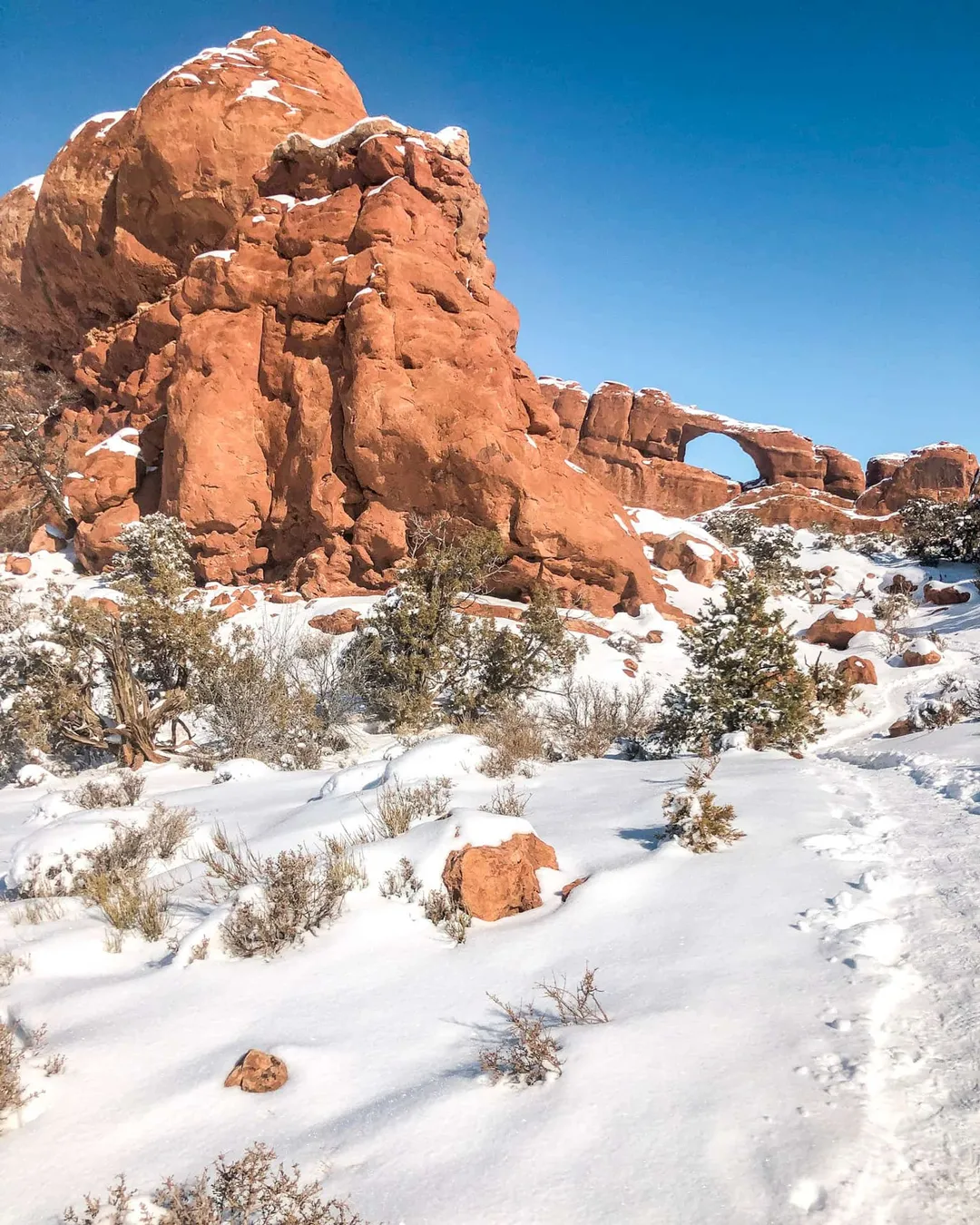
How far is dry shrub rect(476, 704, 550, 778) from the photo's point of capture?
20.1 feet

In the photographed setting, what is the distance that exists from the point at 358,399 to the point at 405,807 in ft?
42.8

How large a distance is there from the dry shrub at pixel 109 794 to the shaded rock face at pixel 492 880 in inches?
153

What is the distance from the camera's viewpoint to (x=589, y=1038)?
210 cm

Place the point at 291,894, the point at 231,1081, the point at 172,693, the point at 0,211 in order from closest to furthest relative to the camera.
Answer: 1. the point at 231,1081
2. the point at 291,894
3. the point at 172,693
4. the point at 0,211

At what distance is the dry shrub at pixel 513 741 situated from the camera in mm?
6121

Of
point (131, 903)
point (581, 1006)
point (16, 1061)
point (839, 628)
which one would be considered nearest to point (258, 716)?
point (131, 903)

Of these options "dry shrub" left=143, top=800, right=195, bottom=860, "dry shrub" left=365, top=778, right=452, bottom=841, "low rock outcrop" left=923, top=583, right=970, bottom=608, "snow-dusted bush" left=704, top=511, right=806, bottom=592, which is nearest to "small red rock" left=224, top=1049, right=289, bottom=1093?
"dry shrub" left=365, top=778, right=452, bottom=841

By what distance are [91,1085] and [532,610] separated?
398 inches

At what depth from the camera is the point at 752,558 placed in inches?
1019

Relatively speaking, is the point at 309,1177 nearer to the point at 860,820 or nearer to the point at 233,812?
the point at 860,820

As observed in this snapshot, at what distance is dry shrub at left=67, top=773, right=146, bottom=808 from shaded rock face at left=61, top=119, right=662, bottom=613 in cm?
919

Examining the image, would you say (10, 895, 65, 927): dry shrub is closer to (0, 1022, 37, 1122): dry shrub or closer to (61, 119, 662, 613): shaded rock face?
(0, 1022, 37, 1122): dry shrub

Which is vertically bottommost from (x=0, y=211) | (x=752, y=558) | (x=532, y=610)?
(x=532, y=610)

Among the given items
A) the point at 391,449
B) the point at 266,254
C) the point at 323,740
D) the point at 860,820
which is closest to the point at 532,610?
the point at 323,740
